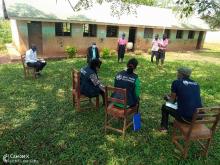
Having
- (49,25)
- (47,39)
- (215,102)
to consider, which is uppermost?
(49,25)

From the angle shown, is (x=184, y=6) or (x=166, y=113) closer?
(x=166, y=113)

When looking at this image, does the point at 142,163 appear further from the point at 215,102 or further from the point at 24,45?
the point at 24,45

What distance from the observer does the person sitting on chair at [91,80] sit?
5879mm

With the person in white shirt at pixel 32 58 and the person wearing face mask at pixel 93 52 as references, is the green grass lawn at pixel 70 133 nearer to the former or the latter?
the person in white shirt at pixel 32 58

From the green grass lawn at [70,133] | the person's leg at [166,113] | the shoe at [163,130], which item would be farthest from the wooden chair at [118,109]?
the shoe at [163,130]

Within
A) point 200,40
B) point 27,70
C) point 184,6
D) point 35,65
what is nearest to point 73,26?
point 27,70

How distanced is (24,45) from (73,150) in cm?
1235

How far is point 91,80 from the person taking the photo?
5.91m

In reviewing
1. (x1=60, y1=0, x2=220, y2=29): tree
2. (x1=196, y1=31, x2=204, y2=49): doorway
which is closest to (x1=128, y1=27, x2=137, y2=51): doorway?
(x1=60, y1=0, x2=220, y2=29): tree

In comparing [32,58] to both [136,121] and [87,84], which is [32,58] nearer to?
[87,84]

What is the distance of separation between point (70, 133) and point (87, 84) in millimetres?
1420

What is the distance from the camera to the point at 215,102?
8.09m

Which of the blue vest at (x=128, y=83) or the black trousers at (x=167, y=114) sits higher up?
the blue vest at (x=128, y=83)

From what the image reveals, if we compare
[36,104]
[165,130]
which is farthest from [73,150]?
[36,104]
